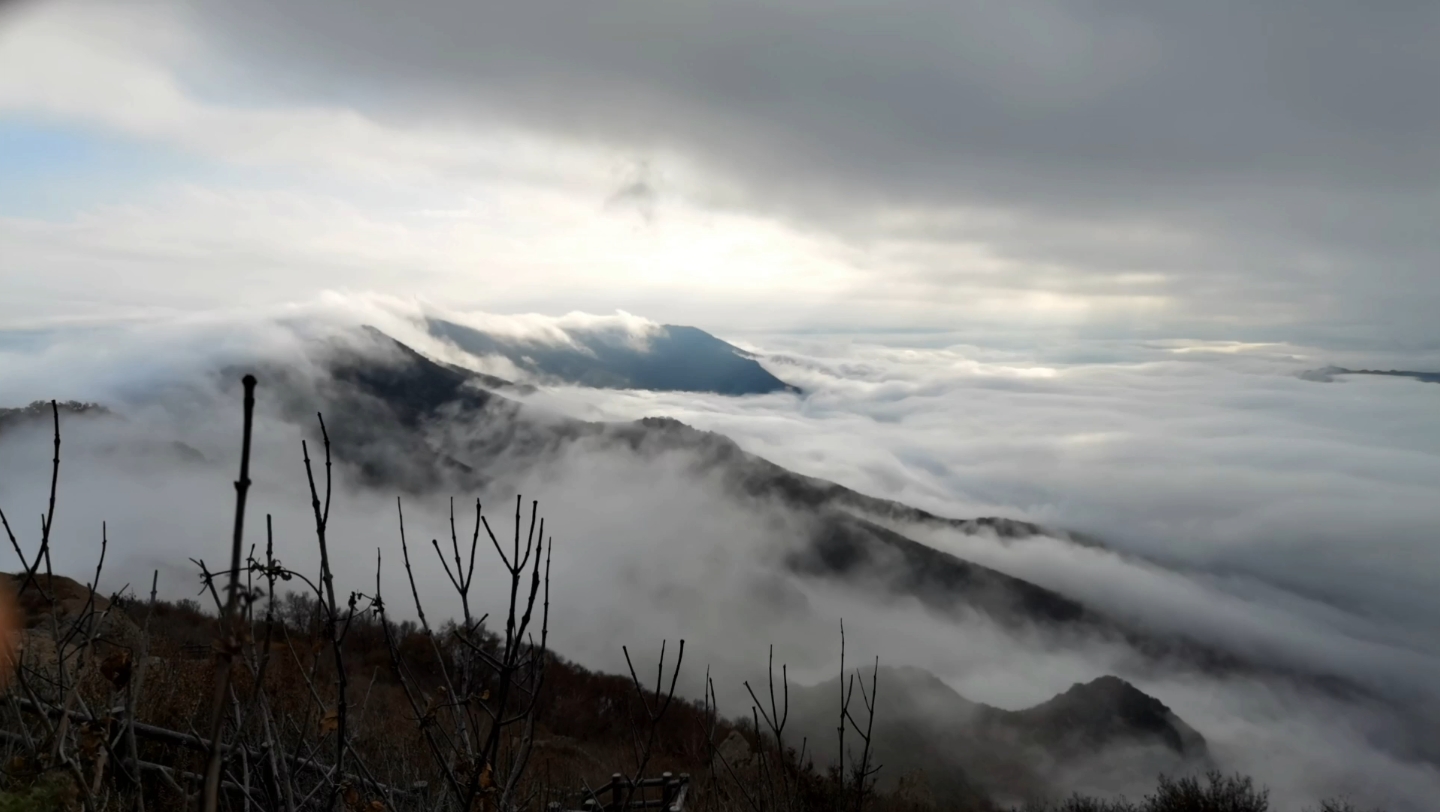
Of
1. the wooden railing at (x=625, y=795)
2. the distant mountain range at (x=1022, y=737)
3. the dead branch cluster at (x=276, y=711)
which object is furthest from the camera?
the distant mountain range at (x=1022, y=737)

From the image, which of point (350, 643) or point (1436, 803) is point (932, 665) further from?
point (350, 643)

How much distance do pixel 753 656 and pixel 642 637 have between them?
95.9 feet

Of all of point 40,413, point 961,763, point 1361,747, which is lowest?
point 1361,747

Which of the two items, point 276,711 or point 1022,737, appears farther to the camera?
point 1022,737

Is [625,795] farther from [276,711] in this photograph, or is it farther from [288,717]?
[276,711]

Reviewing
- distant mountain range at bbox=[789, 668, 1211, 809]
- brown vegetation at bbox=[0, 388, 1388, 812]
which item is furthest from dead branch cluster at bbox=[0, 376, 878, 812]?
distant mountain range at bbox=[789, 668, 1211, 809]

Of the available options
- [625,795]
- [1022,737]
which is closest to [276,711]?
[625,795]

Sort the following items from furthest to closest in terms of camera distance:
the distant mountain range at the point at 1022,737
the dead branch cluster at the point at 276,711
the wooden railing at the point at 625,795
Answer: the distant mountain range at the point at 1022,737
the wooden railing at the point at 625,795
the dead branch cluster at the point at 276,711

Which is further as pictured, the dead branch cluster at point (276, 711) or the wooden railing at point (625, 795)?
the wooden railing at point (625, 795)

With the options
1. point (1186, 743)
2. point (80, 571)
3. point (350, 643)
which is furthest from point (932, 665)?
point (80, 571)

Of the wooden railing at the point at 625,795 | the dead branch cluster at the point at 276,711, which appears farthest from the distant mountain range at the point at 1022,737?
the dead branch cluster at the point at 276,711

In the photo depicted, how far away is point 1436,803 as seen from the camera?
156 meters

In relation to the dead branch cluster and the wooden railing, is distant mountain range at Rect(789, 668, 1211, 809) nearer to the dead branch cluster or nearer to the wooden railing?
the wooden railing

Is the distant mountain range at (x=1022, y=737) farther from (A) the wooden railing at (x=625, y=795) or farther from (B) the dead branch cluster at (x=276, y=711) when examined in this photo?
(B) the dead branch cluster at (x=276, y=711)
